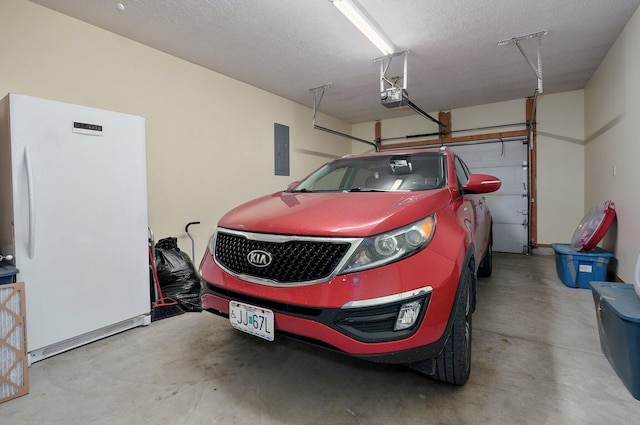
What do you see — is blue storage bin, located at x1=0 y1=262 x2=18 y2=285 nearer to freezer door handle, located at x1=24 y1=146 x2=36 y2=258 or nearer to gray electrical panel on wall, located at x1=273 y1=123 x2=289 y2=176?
freezer door handle, located at x1=24 y1=146 x2=36 y2=258

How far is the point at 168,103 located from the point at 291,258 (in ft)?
9.63

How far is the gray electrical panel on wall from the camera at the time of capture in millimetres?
4840

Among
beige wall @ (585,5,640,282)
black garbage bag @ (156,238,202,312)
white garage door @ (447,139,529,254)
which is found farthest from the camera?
white garage door @ (447,139,529,254)

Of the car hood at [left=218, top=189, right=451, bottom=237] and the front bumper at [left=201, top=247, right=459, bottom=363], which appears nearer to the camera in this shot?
the front bumper at [left=201, top=247, right=459, bottom=363]

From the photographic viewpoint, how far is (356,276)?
1.20m

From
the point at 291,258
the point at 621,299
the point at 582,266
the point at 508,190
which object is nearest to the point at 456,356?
the point at 291,258

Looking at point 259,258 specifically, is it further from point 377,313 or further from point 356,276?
point 377,313

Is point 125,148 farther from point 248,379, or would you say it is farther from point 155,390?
point 248,379

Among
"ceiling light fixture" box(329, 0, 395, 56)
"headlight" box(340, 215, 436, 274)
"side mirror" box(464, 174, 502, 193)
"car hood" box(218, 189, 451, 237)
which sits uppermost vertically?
"ceiling light fixture" box(329, 0, 395, 56)

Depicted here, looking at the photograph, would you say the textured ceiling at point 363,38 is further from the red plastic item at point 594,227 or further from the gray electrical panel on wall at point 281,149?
the red plastic item at point 594,227

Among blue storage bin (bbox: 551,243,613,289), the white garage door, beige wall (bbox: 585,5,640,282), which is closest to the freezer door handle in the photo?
beige wall (bbox: 585,5,640,282)

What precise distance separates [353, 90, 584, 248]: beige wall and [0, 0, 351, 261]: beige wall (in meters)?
Answer: 4.14

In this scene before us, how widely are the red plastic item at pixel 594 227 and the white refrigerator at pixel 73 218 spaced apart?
14.3ft

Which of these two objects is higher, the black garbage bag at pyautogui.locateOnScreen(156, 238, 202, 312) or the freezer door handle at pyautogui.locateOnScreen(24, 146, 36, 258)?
the freezer door handle at pyautogui.locateOnScreen(24, 146, 36, 258)
